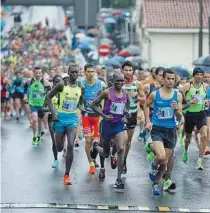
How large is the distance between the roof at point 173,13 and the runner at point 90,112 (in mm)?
32654

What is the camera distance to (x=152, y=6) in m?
51.8

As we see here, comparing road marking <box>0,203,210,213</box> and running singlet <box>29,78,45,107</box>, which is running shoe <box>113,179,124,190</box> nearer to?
road marking <box>0,203,210,213</box>

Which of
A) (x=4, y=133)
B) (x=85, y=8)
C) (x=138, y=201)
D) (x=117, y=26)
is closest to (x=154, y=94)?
(x=138, y=201)

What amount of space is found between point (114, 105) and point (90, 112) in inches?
77.9

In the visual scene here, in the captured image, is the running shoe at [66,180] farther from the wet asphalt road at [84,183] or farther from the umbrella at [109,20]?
the umbrella at [109,20]

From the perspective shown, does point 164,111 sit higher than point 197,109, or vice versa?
point 164,111

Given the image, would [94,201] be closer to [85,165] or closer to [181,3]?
[85,165]

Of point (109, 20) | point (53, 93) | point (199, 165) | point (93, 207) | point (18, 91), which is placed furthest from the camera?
point (109, 20)

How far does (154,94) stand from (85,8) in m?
28.8

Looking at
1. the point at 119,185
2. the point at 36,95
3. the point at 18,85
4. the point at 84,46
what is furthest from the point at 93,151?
the point at 84,46

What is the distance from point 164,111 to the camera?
45.0 ft

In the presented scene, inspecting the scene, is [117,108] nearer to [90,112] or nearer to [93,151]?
[93,151]

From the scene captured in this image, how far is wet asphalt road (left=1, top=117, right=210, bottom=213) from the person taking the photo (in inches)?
515

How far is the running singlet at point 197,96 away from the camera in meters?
16.6
